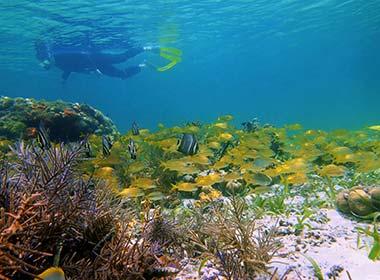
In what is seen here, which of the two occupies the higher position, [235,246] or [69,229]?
[69,229]

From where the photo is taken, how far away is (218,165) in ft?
22.1

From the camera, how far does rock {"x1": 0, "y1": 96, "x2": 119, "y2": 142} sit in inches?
497

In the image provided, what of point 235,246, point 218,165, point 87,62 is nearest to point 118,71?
point 87,62

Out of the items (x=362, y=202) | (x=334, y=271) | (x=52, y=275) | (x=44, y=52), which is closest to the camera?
(x=52, y=275)

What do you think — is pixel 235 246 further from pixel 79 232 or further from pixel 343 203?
pixel 343 203

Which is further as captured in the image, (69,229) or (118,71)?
(118,71)

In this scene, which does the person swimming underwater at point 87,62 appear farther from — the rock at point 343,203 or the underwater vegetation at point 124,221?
the rock at point 343,203

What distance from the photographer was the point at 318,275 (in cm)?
354

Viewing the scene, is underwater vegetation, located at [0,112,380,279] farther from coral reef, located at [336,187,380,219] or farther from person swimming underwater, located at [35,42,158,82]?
person swimming underwater, located at [35,42,158,82]

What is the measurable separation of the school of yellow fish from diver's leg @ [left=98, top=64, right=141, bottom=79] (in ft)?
45.4

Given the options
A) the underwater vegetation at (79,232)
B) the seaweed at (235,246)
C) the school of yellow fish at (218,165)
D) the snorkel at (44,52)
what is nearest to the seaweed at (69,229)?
the underwater vegetation at (79,232)

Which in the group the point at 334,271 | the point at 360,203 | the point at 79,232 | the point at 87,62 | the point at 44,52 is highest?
the point at 79,232

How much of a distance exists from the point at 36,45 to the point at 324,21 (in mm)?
33289

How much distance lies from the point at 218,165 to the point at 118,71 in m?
20.3
